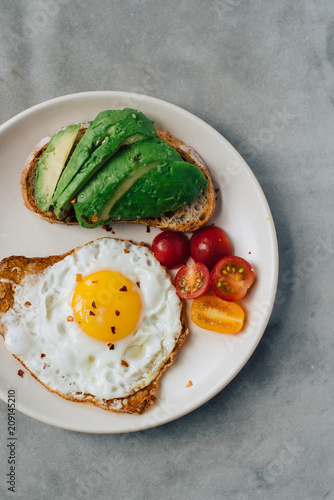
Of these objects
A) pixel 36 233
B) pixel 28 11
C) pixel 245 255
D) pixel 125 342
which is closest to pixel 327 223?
pixel 245 255

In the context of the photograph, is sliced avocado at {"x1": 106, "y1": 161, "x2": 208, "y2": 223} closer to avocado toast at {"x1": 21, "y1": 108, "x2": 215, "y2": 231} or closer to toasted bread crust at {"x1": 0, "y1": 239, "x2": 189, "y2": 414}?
avocado toast at {"x1": 21, "y1": 108, "x2": 215, "y2": 231}

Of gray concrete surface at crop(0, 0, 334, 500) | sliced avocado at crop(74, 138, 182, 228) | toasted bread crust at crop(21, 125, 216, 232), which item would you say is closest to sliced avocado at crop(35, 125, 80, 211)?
toasted bread crust at crop(21, 125, 216, 232)

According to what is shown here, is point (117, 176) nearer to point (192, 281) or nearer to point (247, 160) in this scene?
point (192, 281)

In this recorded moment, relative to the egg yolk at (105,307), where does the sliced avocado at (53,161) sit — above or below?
above

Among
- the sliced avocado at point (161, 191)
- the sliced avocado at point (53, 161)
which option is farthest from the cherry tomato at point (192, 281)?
the sliced avocado at point (53, 161)

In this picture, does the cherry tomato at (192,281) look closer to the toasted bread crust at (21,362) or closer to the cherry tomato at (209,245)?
the cherry tomato at (209,245)

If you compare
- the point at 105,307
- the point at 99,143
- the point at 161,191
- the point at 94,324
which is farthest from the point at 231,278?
the point at 99,143
